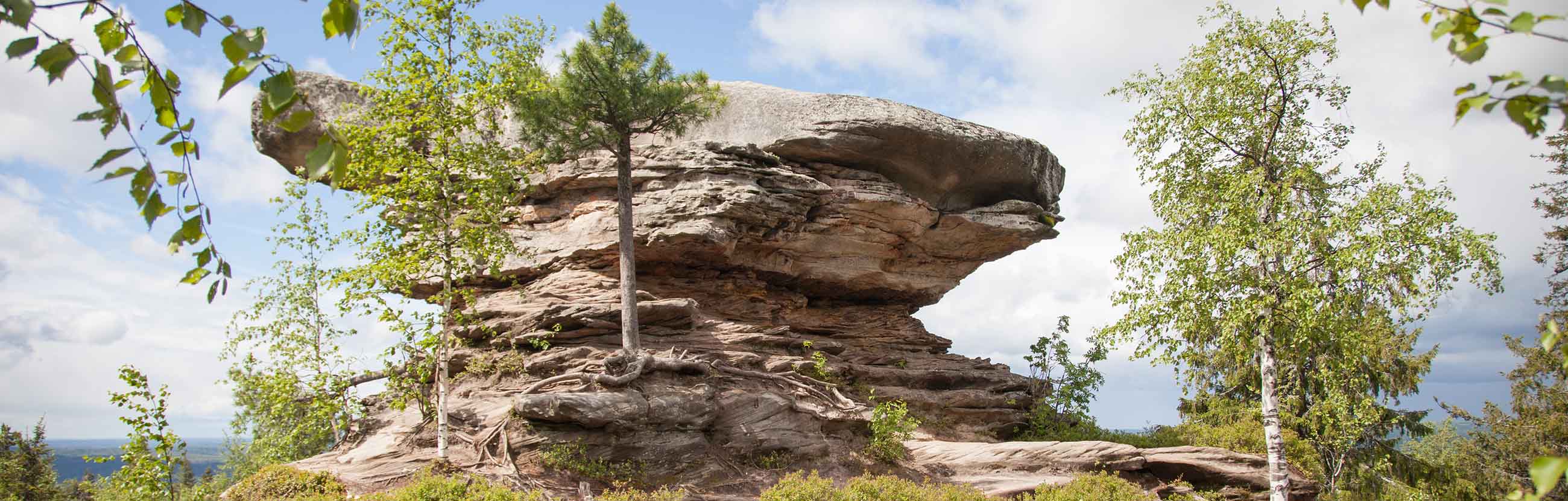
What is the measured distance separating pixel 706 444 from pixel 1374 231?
11.5 m

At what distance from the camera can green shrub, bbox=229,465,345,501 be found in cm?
1232

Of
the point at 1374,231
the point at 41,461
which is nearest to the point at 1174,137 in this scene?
the point at 1374,231

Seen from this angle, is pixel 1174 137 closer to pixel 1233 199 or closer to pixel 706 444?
pixel 1233 199

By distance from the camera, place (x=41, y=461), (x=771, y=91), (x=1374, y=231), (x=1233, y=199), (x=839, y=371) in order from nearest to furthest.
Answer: (x=1374, y=231)
(x=1233, y=199)
(x=839, y=371)
(x=771, y=91)
(x=41, y=461)

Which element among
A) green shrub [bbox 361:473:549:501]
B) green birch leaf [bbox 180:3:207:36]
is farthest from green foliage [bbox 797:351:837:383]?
green birch leaf [bbox 180:3:207:36]

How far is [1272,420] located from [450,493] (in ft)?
43.4

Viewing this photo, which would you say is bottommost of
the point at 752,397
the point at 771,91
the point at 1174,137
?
the point at 752,397

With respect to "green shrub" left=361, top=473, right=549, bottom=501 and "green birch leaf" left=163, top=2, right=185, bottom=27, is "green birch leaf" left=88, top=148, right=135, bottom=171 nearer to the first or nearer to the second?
"green birch leaf" left=163, top=2, right=185, bottom=27

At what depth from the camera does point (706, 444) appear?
14898 millimetres

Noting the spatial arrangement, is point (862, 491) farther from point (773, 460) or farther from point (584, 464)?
point (584, 464)

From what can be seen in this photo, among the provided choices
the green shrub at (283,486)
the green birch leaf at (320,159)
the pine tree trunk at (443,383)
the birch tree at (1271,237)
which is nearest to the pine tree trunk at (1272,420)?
the birch tree at (1271,237)

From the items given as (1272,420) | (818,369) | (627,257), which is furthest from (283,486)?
(1272,420)

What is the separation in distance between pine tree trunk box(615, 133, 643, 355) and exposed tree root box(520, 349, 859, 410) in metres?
0.40

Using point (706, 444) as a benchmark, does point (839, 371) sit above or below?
above
